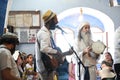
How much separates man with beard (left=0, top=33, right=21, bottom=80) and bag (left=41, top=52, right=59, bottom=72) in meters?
0.99

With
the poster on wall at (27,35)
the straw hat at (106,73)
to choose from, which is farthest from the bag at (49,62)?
the poster on wall at (27,35)

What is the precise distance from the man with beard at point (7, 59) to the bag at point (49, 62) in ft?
3.26

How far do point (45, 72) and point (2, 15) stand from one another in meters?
1.03

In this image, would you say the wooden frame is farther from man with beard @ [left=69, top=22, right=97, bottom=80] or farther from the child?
man with beard @ [left=69, top=22, right=97, bottom=80]

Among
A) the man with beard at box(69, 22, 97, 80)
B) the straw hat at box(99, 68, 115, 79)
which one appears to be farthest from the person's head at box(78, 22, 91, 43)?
the straw hat at box(99, 68, 115, 79)

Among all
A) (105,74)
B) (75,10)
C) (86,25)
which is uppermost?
(75,10)

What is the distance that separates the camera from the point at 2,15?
326cm

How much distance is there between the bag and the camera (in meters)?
3.86

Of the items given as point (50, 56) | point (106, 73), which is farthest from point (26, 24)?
point (50, 56)

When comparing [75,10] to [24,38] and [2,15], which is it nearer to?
[24,38]

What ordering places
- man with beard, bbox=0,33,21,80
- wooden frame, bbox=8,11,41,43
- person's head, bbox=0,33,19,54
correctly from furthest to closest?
wooden frame, bbox=8,11,41,43 < person's head, bbox=0,33,19,54 < man with beard, bbox=0,33,21,80

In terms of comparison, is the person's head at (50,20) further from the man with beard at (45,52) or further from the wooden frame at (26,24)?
the wooden frame at (26,24)

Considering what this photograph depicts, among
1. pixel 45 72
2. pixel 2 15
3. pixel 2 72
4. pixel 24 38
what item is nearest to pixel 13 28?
pixel 24 38

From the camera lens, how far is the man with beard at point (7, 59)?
2721mm
